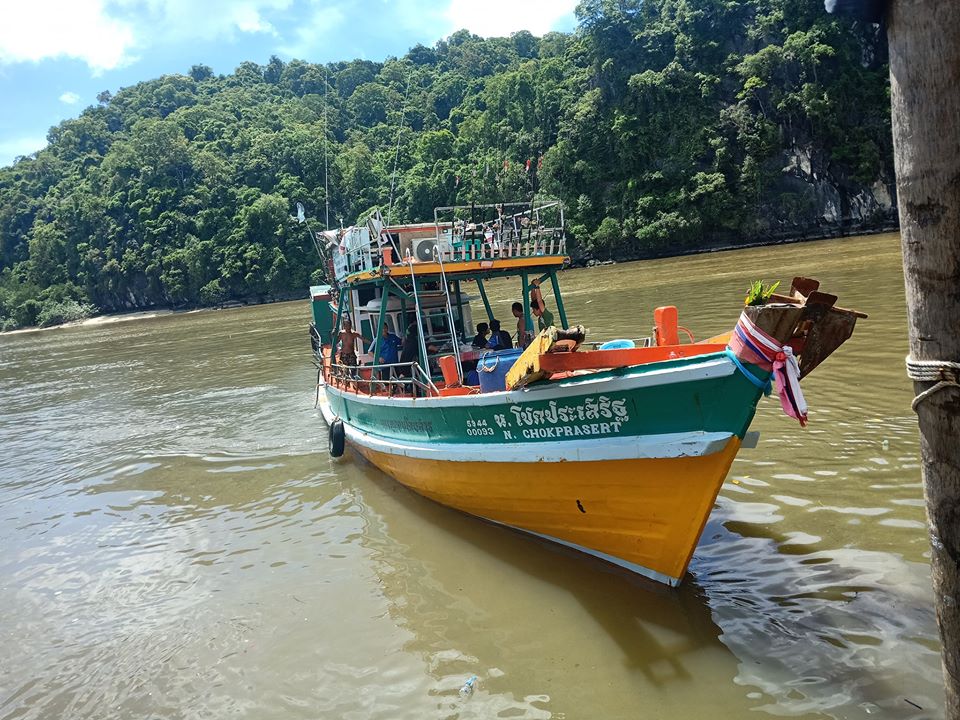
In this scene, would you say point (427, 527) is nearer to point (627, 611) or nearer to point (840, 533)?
point (627, 611)

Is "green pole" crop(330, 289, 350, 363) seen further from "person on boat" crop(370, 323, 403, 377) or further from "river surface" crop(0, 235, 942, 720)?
"person on boat" crop(370, 323, 403, 377)

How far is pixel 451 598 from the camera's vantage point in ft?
19.3

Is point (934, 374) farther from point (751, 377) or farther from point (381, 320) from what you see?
point (381, 320)

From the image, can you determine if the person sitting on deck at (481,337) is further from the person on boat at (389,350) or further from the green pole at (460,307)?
the person on boat at (389,350)

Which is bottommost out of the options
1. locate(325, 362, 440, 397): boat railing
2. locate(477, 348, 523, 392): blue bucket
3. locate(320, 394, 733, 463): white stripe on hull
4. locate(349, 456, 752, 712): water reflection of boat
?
locate(349, 456, 752, 712): water reflection of boat

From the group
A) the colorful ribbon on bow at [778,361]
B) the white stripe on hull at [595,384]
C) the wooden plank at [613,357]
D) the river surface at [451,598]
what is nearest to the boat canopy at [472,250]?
the white stripe on hull at [595,384]

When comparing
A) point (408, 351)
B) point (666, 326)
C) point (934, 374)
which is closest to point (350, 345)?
point (408, 351)

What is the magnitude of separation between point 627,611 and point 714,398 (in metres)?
1.93

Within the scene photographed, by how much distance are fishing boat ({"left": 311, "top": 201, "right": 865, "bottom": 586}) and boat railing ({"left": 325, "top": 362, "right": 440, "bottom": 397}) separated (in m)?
0.04

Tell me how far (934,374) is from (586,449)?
2841 mm

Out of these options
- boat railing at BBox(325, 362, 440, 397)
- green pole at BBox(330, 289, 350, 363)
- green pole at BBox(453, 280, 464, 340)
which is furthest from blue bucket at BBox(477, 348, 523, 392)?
green pole at BBox(330, 289, 350, 363)

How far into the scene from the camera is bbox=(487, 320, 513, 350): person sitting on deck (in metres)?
8.65

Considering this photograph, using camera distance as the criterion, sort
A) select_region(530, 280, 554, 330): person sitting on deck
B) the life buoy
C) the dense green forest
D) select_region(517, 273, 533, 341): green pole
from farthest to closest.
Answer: the dense green forest < the life buoy < select_region(517, 273, 533, 341): green pole < select_region(530, 280, 554, 330): person sitting on deck

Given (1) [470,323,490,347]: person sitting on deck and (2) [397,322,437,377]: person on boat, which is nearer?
(2) [397,322,437,377]: person on boat
